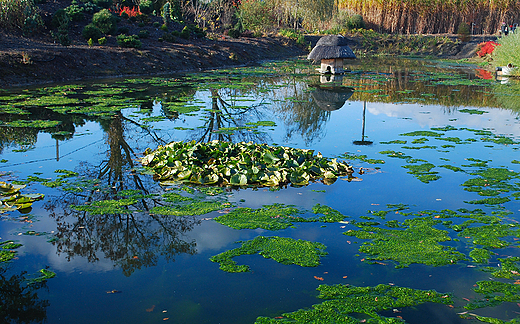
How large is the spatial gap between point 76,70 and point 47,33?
21.0 feet

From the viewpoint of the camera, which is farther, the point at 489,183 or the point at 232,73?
the point at 232,73

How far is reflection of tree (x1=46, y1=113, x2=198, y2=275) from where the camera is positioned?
445 cm

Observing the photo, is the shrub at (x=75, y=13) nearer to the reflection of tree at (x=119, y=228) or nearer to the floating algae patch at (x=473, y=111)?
the reflection of tree at (x=119, y=228)

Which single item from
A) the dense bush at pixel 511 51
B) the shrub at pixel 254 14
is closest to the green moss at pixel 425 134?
the dense bush at pixel 511 51

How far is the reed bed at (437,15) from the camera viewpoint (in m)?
48.1

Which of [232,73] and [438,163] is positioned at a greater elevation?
[232,73]

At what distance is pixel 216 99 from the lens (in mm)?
14328

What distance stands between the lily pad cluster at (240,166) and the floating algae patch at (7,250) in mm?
2469

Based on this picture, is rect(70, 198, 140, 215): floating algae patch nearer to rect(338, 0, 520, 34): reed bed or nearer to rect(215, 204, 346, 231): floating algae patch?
rect(215, 204, 346, 231): floating algae patch

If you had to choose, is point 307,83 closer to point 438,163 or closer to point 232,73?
point 232,73

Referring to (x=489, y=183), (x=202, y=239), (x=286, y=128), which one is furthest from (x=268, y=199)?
(x=286, y=128)

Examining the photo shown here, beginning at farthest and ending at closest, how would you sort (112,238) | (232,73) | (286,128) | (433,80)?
1. (232,73)
2. (433,80)
3. (286,128)
4. (112,238)

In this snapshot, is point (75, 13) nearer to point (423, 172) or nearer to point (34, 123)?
point (34, 123)

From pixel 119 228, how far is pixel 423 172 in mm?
5051
